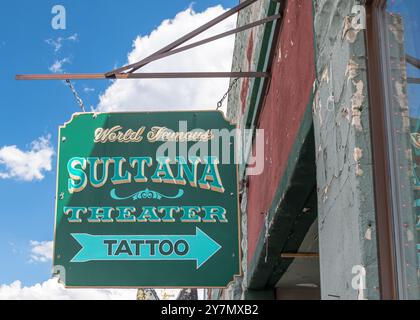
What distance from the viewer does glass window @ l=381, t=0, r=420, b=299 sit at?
8.85 ft

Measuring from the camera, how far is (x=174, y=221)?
6102mm

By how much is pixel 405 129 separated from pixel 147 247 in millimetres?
3615

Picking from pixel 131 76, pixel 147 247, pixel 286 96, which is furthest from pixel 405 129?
pixel 147 247

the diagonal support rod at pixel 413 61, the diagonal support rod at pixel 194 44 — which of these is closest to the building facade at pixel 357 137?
the diagonal support rod at pixel 413 61

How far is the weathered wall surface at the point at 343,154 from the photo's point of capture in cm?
286

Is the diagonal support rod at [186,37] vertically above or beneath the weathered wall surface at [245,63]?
beneath

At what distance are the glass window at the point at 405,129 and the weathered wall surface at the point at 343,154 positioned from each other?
98 millimetres

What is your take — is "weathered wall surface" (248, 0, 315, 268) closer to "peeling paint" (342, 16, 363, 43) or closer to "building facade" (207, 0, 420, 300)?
"building facade" (207, 0, 420, 300)

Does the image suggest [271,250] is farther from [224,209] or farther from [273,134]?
[273,134]

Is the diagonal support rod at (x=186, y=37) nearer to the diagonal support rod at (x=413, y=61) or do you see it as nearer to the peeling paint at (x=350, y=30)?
the peeling paint at (x=350, y=30)

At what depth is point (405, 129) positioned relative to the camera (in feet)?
9.30
